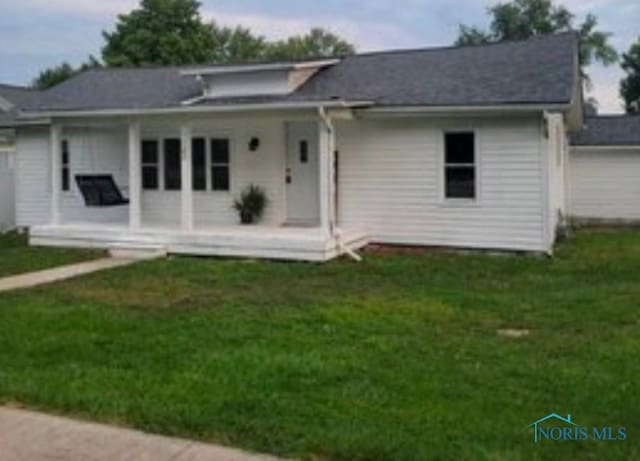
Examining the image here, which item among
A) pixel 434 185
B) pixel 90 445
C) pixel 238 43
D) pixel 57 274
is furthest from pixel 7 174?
pixel 238 43

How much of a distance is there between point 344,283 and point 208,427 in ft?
19.9

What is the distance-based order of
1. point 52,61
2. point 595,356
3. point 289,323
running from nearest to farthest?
point 595,356
point 289,323
point 52,61

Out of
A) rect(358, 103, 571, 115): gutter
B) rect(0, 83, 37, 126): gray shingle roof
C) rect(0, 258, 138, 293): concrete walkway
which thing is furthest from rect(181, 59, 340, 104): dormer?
rect(0, 83, 37, 126): gray shingle roof

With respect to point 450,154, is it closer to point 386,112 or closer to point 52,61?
point 386,112

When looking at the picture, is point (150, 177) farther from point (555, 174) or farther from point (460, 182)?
point (555, 174)

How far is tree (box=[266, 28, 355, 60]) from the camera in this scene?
184ft

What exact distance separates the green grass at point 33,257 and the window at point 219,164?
115 inches

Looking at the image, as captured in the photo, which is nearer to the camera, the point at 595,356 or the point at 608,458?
the point at 608,458

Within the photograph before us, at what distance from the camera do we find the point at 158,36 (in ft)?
134

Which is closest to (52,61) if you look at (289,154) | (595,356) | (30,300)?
(289,154)

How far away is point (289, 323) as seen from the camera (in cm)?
808

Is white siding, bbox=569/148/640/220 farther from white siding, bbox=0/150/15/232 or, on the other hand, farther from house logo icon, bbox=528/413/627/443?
house logo icon, bbox=528/413/627/443

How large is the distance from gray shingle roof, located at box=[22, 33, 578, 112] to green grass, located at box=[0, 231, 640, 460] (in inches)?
134

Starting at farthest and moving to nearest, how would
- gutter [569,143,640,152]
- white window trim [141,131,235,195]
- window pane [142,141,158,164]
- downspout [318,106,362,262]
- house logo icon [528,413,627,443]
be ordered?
gutter [569,143,640,152], window pane [142,141,158,164], white window trim [141,131,235,195], downspout [318,106,362,262], house logo icon [528,413,627,443]
